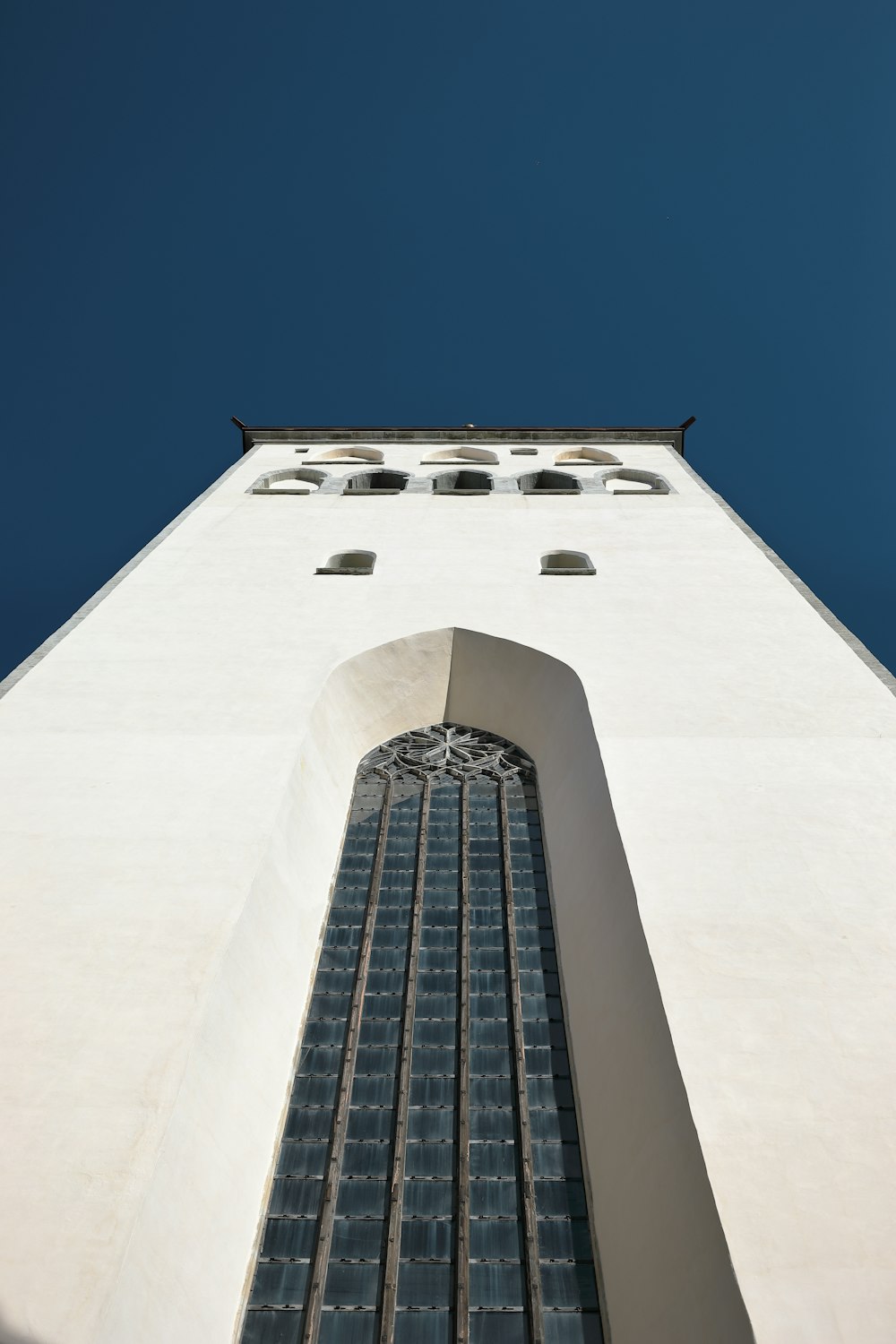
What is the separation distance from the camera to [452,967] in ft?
20.0

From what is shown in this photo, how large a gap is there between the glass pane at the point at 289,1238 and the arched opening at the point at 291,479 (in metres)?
10.4

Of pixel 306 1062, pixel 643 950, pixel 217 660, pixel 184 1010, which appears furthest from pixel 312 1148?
pixel 217 660

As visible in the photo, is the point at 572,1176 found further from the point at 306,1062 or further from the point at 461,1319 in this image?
the point at 306,1062

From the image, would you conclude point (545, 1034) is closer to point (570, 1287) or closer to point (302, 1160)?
point (570, 1287)

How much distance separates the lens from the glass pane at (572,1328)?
4219 millimetres

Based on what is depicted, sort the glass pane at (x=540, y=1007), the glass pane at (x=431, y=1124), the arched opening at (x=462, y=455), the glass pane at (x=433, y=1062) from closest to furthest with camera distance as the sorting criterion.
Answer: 1. the glass pane at (x=431, y=1124)
2. the glass pane at (x=433, y=1062)
3. the glass pane at (x=540, y=1007)
4. the arched opening at (x=462, y=455)

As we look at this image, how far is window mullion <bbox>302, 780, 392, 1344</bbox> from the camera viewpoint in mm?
4340

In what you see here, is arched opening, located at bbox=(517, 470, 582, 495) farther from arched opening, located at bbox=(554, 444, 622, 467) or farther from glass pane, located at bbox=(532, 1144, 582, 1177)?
glass pane, located at bbox=(532, 1144, 582, 1177)

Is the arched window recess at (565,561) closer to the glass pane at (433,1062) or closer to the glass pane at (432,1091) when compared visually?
the glass pane at (433,1062)

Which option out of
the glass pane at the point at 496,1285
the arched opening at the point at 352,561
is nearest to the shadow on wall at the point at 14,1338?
the glass pane at the point at 496,1285

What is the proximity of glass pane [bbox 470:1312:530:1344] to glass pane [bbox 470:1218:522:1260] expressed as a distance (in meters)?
0.26

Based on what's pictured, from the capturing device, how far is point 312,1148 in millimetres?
5055

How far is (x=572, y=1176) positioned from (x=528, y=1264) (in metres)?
0.56

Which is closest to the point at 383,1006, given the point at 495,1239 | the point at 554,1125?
the point at 554,1125
